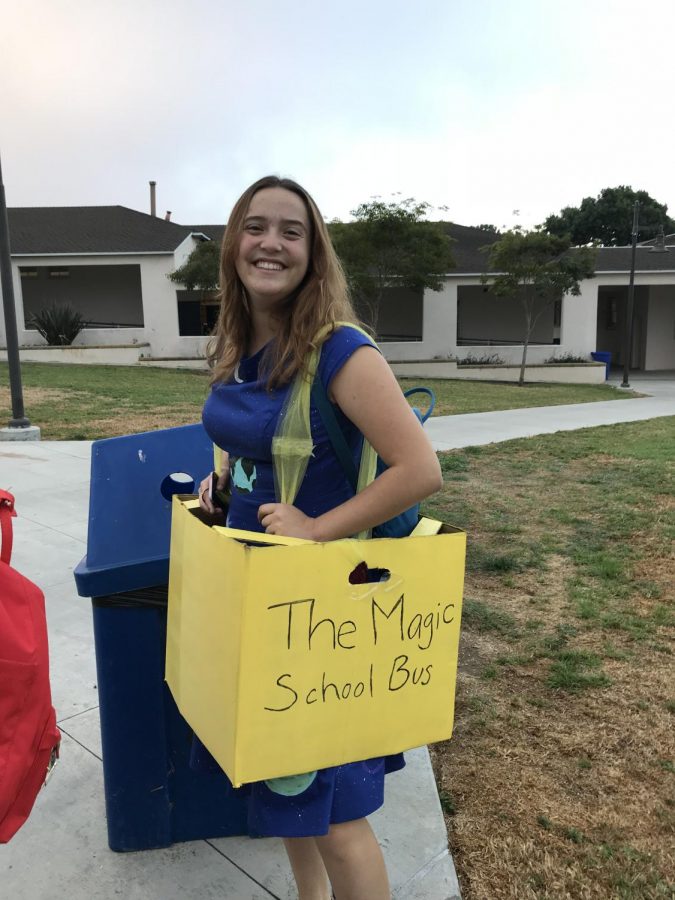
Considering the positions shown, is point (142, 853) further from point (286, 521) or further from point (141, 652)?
point (286, 521)

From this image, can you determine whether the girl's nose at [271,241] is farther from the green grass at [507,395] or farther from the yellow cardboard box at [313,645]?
the green grass at [507,395]

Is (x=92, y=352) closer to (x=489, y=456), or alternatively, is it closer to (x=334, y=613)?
(x=489, y=456)

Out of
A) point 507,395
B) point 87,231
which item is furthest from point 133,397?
point 87,231

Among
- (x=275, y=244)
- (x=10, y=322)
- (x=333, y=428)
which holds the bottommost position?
(x=333, y=428)

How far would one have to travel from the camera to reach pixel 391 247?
2028 centimetres

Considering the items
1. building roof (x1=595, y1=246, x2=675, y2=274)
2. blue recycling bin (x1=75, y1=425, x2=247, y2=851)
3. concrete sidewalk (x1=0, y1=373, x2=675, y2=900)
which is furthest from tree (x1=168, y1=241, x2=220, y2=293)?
blue recycling bin (x1=75, y1=425, x2=247, y2=851)

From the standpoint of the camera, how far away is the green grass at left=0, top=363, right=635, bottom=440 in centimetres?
945

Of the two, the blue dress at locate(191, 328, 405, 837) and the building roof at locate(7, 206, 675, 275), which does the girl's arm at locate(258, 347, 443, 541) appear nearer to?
the blue dress at locate(191, 328, 405, 837)

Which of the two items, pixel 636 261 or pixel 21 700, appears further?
pixel 636 261

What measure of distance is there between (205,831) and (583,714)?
1.58 m

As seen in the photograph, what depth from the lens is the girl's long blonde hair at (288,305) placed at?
1.34 metres

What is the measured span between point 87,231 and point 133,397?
15.4m

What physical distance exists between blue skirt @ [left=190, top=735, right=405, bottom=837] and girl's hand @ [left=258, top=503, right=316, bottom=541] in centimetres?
44

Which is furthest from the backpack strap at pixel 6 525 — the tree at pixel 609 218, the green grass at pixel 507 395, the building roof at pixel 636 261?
the tree at pixel 609 218
